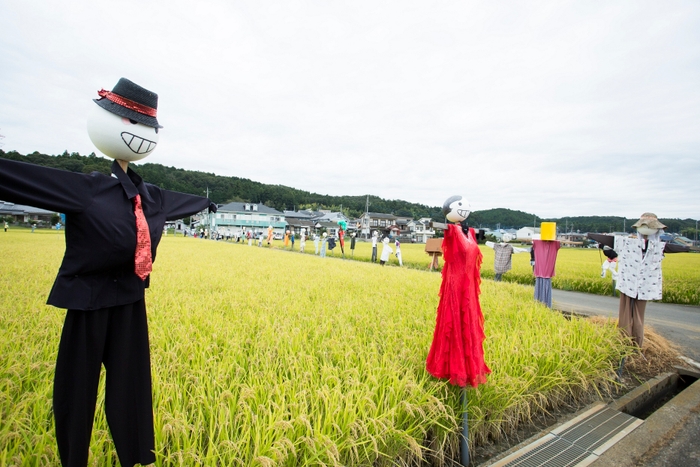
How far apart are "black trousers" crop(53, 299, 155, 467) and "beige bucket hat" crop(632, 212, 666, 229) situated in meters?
5.28

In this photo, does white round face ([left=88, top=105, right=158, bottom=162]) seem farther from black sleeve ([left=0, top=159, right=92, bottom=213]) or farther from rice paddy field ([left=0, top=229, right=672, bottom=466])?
rice paddy field ([left=0, top=229, right=672, bottom=466])

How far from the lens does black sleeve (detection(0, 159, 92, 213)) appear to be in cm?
136

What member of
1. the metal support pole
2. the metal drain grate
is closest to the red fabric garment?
the metal support pole

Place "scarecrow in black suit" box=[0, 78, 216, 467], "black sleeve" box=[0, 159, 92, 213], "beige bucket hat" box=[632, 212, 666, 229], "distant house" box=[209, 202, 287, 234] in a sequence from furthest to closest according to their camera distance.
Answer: "distant house" box=[209, 202, 287, 234], "beige bucket hat" box=[632, 212, 666, 229], "scarecrow in black suit" box=[0, 78, 216, 467], "black sleeve" box=[0, 159, 92, 213]

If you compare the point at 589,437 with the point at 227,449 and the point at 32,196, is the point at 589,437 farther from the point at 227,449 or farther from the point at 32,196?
the point at 32,196

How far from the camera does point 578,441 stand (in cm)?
267

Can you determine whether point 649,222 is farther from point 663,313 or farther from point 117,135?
point 117,135

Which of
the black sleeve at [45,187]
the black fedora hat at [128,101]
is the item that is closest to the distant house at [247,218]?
the black fedora hat at [128,101]

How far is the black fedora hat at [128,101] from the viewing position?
5.73 feet

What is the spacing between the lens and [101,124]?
5.81 feet

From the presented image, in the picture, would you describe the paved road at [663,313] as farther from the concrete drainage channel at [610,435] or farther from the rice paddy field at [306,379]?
the rice paddy field at [306,379]

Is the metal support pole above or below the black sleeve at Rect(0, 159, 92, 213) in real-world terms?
below

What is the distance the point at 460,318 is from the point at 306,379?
120 centimetres

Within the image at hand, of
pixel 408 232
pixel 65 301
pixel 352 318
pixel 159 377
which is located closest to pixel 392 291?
pixel 352 318
